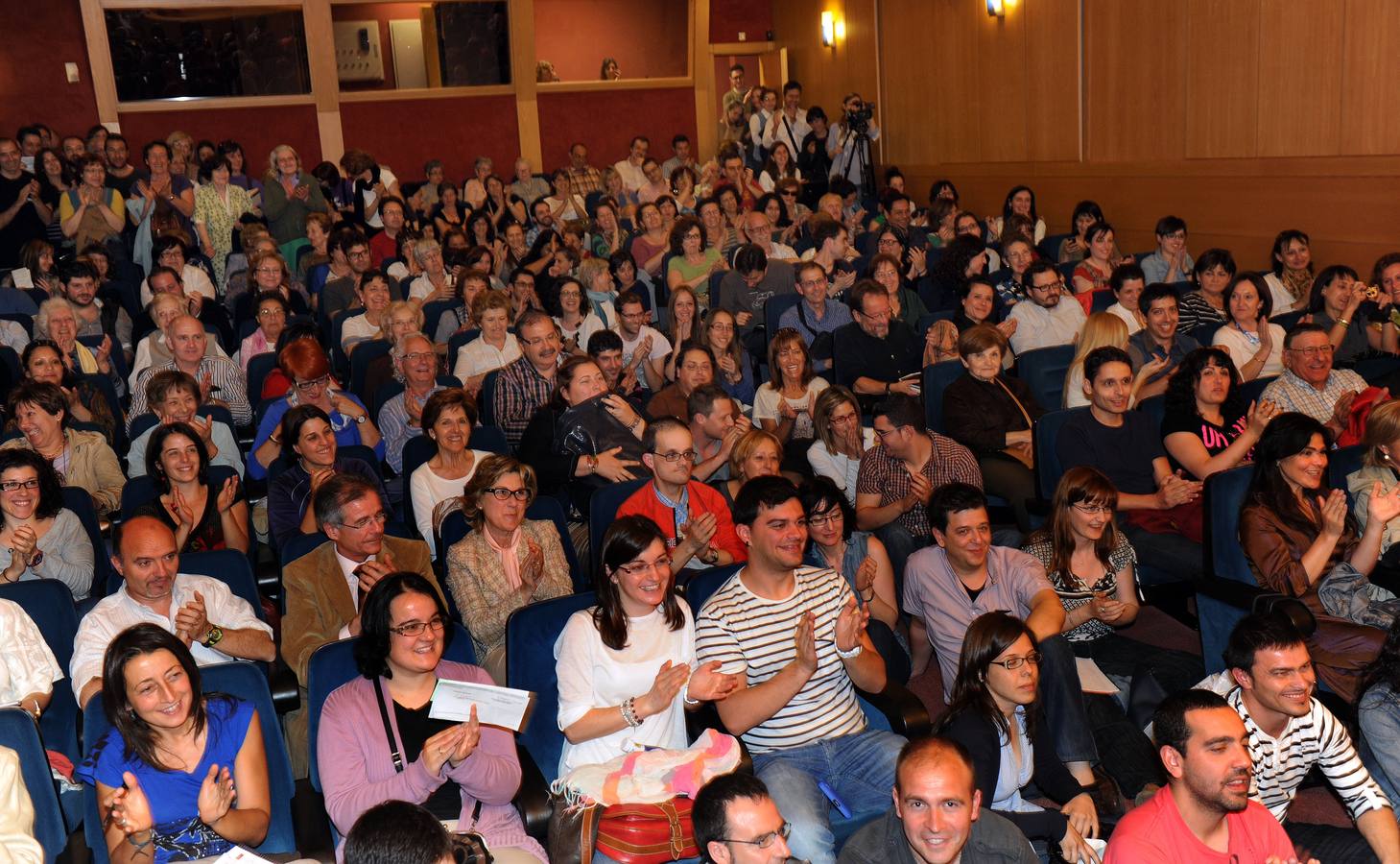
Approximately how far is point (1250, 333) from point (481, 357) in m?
3.68

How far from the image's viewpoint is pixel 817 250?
800 centimetres

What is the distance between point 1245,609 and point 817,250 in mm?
4778

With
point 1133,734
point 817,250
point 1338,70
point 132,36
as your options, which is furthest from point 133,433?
point 132,36

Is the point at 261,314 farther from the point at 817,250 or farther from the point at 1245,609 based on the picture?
the point at 1245,609

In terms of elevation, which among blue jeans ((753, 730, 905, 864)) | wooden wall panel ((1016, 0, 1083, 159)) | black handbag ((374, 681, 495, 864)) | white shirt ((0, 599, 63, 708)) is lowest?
blue jeans ((753, 730, 905, 864))

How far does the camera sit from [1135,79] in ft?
28.0

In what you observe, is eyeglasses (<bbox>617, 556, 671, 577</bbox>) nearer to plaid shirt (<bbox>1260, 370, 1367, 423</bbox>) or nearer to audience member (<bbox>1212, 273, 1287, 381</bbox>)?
plaid shirt (<bbox>1260, 370, 1367, 423</bbox>)

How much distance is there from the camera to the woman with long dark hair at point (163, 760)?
2643 mm

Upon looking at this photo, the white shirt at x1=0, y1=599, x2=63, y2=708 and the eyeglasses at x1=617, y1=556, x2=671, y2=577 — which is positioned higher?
the eyeglasses at x1=617, y1=556, x2=671, y2=577

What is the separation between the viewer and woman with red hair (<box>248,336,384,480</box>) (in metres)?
5.02

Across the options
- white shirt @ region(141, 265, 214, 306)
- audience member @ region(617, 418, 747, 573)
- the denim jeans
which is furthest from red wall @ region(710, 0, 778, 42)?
the denim jeans

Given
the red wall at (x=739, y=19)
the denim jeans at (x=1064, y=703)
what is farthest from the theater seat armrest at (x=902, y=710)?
the red wall at (x=739, y=19)

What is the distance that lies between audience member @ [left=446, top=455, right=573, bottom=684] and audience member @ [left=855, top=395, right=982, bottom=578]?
1.21 metres

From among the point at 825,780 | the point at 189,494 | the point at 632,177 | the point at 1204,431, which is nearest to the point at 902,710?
the point at 825,780
